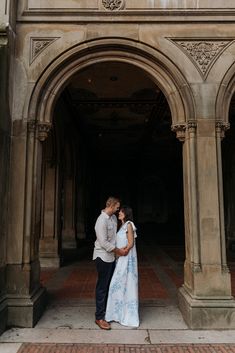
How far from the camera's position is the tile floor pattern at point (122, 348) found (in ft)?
12.4

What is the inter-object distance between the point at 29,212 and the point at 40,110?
165 cm

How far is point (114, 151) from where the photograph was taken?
1812 centimetres

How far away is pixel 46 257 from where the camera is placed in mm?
8781

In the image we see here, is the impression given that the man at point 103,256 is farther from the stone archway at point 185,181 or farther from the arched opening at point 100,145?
the arched opening at point 100,145

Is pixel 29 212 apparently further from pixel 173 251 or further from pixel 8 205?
pixel 173 251

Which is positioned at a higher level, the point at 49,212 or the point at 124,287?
the point at 49,212

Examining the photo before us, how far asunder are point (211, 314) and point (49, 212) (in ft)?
18.7

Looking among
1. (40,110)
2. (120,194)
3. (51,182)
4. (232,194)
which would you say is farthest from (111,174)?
(40,110)

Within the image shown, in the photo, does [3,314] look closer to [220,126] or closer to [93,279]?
[93,279]

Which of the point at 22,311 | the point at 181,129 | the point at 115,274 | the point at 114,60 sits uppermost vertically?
the point at 114,60

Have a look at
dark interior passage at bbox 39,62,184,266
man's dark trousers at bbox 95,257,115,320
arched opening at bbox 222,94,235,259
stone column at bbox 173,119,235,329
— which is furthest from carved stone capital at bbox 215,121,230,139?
arched opening at bbox 222,94,235,259

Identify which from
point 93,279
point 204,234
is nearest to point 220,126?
point 204,234

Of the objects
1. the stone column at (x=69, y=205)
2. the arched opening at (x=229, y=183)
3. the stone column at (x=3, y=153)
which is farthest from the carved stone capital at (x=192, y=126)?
the arched opening at (x=229, y=183)

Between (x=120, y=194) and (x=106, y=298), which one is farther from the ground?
(x=120, y=194)
